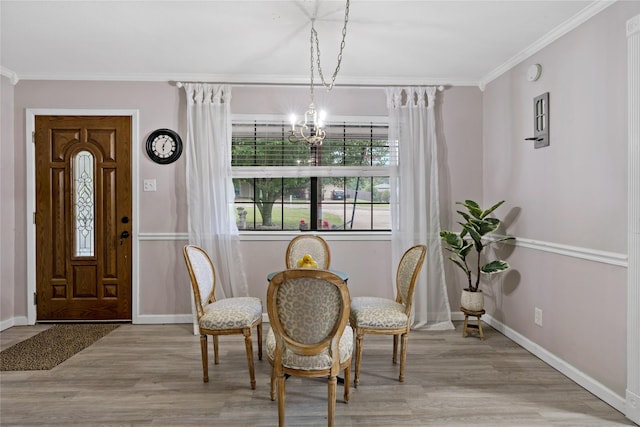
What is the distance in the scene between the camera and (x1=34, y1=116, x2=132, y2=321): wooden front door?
397cm

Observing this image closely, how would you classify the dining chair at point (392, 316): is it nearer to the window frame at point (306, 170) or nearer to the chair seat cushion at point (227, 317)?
the chair seat cushion at point (227, 317)

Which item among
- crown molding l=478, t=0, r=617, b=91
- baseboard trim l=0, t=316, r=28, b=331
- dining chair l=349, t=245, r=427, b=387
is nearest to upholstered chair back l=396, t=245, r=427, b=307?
dining chair l=349, t=245, r=427, b=387

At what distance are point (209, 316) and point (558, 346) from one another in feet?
8.75

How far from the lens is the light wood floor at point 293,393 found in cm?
226

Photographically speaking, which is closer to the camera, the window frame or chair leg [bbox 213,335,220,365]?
chair leg [bbox 213,335,220,365]

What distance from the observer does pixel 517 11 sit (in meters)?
2.67

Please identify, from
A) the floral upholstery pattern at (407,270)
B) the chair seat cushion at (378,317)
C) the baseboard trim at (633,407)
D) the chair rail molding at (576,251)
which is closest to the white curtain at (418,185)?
the chair rail molding at (576,251)

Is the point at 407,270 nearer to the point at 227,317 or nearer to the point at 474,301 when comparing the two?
the point at 474,301

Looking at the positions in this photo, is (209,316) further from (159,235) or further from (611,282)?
(611,282)

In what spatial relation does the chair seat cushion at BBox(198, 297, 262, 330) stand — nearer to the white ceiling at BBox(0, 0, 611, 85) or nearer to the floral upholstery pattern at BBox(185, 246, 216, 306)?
the floral upholstery pattern at BBox(185, 246, 216, 306)

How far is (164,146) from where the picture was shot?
401 cm

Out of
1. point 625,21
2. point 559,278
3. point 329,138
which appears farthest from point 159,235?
point 625,21

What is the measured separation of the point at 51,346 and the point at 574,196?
448 centimetres

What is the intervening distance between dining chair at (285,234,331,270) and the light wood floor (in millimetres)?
831
